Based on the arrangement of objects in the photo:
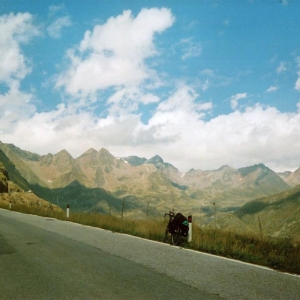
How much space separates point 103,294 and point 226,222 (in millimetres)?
173787

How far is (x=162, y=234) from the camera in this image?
13109mm

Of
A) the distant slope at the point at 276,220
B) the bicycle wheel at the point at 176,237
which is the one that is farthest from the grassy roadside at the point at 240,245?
the distant slope at the point at 276,220

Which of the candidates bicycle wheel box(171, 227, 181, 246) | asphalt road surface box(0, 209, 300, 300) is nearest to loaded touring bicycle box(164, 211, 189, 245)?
bicycle wheel box(171, 227, 181, 246)

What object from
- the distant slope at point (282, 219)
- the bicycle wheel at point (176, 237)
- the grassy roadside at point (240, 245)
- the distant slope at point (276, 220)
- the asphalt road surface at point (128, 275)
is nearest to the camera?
the asphalt road surface at point (128, 275)

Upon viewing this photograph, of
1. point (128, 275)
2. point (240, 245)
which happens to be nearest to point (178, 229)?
point (240, 245)

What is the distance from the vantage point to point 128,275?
667cm

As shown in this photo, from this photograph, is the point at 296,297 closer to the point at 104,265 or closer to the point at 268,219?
the point at 104,265

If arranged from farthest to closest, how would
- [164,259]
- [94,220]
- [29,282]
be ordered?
[94,220], [164,259], [29,282]

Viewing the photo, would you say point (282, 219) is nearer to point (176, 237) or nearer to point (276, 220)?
point (276, 220)

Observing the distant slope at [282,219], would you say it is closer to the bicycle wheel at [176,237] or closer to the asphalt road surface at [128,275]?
the bicycle wheel at [176,237]

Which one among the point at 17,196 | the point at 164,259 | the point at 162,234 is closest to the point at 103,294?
the point at 164,259

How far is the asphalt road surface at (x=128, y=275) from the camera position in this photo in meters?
5.58

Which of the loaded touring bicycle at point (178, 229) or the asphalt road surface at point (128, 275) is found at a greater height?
the loaded touring bicycle at point (178, 229)

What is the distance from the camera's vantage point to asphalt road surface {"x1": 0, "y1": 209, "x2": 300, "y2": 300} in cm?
558
